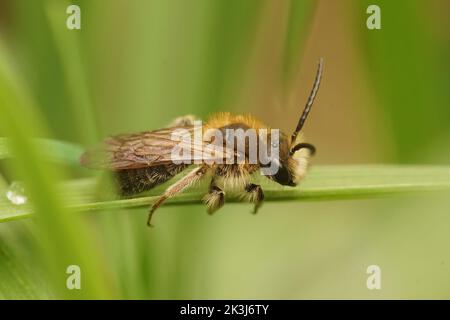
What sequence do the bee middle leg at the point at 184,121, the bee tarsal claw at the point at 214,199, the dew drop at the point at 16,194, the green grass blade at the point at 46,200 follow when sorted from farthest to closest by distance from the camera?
1. the bee middle leg at the point at 184,121
2. the bee tarsal claw at the point at 214,199
3. the dew drop at the point at 16,194
4. the green grass blade at the point at 46,200

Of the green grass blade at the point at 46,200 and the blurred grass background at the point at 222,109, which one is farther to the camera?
the blurred grass background at the point at 222,109

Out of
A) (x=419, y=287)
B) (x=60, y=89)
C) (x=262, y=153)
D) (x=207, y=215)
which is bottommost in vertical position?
(x=419, y=287)

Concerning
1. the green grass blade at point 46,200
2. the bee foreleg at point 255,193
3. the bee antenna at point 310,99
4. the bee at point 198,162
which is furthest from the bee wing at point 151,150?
the green grass blade at point 46,200

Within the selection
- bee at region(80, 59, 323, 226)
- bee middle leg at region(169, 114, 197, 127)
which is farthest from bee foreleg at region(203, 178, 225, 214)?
bee middle leg at region(169, 114, 197, 127)

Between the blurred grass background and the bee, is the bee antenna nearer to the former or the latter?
the bee

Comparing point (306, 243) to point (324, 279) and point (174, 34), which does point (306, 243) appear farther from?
point (174, 34)

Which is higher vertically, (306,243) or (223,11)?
(223,11)

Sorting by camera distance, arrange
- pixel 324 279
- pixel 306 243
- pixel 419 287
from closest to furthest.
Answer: pixel 419 287 < pixel 324 279 < pixel 306 243

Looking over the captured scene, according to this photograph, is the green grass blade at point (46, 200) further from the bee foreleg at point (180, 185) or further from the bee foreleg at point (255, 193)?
the bee foreleg at point (255, 193)

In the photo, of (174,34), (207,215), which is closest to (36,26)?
(174,34)
